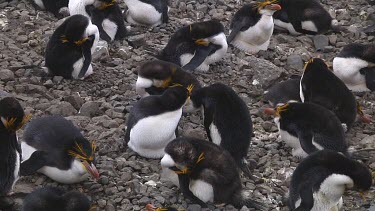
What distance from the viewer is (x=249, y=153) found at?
648cm

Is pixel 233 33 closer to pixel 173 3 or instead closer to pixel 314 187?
pixel 173 3

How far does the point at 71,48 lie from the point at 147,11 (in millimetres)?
1405

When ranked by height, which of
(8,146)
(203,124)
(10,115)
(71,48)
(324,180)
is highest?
(10,115)

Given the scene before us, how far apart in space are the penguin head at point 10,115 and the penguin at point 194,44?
2.59m

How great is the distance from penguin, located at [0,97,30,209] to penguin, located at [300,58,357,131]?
2.74 meters

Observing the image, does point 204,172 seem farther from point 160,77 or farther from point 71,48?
point 71,48

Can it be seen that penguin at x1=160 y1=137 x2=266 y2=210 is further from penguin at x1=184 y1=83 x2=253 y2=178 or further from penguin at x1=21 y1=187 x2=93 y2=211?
penguin at x1=21 y1=187 x2=93 y2=211

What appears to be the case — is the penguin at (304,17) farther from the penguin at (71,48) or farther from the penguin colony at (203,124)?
the penguin at (71,48)

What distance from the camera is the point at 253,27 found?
8258 millimetres

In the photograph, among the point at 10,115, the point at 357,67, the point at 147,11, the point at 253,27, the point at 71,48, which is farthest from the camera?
the point at 147,11

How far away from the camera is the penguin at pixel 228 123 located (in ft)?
20.1

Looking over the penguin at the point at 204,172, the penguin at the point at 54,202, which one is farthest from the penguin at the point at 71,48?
the penguin at the point at 54,202

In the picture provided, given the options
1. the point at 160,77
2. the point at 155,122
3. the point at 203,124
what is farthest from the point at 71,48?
the point at 155,122

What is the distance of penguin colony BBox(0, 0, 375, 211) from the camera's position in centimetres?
546
